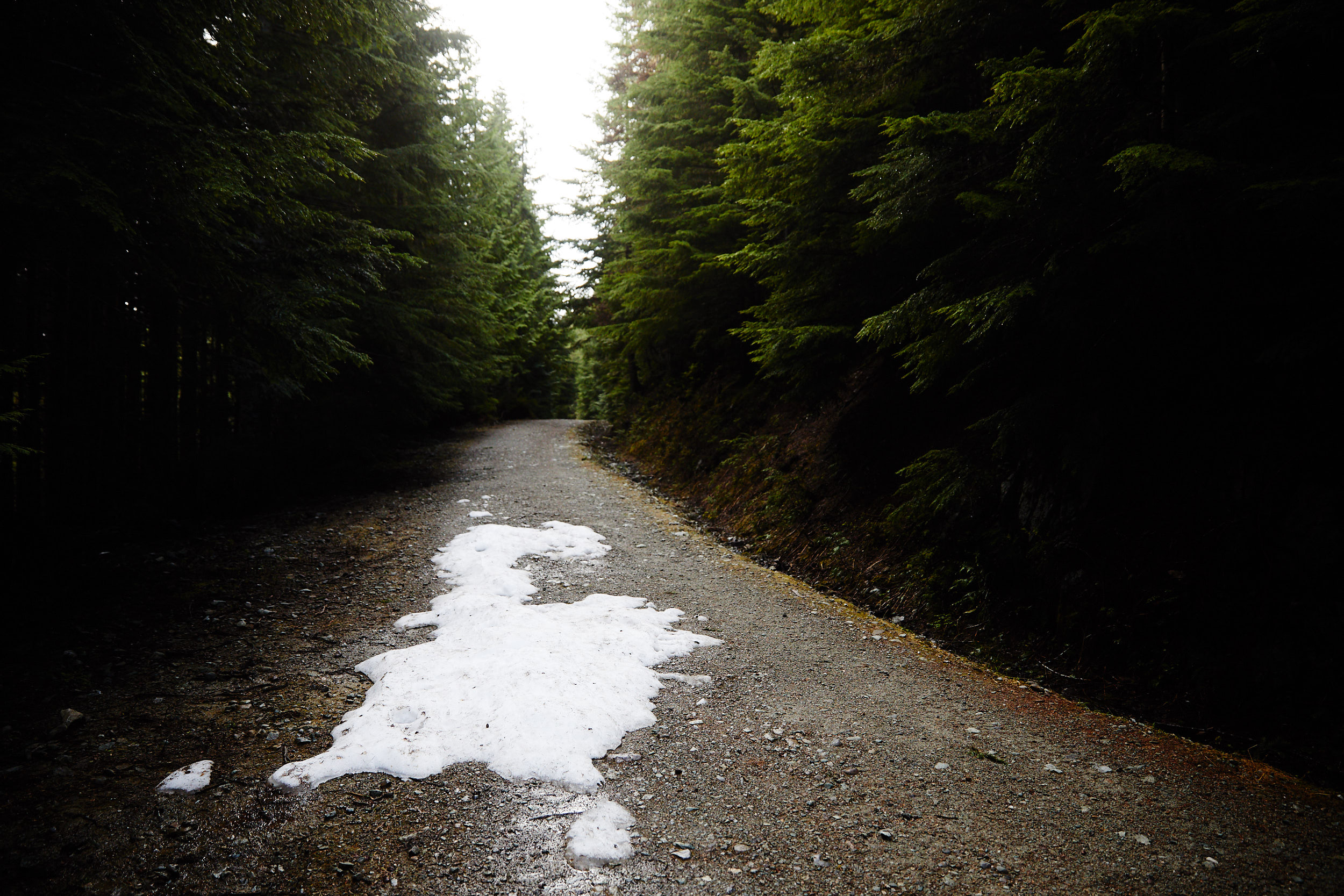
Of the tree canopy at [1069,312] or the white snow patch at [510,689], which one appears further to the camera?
the tree canopy at [1069,312]

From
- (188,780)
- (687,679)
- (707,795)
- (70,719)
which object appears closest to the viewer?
(188,780)

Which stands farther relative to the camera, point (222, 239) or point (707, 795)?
point (222, 239)

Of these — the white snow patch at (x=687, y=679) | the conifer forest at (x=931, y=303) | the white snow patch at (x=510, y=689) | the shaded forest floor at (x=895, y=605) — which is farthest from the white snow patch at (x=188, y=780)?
the shaded forest floor at (x=895, y=605)

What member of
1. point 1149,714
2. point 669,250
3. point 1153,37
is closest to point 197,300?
point 669,250

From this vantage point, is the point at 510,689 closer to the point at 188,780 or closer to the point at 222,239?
the point at 188,780

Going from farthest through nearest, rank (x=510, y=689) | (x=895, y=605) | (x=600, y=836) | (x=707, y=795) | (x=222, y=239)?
(x=222, y=239) < (x=895, y=605) < (x=510, y=689) < (x=707, y=795) < (x=600, y=836)

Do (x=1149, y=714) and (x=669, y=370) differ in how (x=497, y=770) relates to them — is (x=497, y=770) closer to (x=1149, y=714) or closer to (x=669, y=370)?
(x=1149, y=714)

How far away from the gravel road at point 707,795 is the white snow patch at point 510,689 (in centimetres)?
13

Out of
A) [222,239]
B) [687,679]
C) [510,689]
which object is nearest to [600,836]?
[510,689]

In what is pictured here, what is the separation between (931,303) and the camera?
179 inches

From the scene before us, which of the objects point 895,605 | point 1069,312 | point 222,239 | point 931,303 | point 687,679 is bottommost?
point 687,679

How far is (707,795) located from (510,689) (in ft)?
4.47

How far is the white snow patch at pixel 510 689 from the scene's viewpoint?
2.87 meters

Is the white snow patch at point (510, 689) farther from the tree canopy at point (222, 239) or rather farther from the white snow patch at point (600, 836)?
the tree canopy at point (222, 239)
